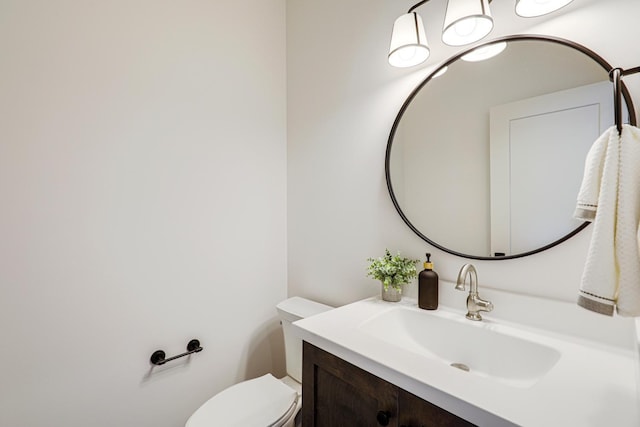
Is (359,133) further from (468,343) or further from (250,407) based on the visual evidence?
(250,407)

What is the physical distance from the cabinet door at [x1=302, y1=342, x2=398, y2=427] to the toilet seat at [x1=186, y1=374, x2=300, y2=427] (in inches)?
8.7

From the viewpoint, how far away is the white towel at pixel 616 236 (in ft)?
1.67

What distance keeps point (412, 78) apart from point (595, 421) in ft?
3.79

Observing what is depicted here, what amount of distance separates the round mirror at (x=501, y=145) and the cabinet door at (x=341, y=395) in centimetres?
58

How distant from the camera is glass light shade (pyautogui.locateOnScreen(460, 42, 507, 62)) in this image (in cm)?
98

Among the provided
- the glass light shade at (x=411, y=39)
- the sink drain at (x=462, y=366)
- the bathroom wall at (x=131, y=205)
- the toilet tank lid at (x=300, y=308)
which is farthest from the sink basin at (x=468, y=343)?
the glass light shade at (x=411, y=39)

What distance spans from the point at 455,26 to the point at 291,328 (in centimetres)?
136

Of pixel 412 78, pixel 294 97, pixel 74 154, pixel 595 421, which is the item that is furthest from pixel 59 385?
pixel 412 78

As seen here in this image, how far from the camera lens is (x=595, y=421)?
508 mm

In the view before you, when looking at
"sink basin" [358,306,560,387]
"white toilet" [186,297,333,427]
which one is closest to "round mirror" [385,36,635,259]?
"sink basin" [358,306,560,387]

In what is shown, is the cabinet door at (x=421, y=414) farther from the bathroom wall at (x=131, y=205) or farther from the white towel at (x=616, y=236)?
the bathroom wall at (x=131, y=205)

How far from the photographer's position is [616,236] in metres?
0.53

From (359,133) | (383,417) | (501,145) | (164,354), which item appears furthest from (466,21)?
(164,354)

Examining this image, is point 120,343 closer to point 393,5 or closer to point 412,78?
point 412,78
